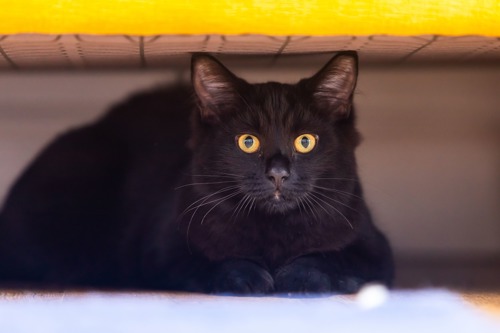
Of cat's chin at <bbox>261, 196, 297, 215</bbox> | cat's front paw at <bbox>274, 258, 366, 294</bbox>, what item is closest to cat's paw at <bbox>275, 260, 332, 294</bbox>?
cat's front paw at <bbox>274, 258, 366, 294</bbox>

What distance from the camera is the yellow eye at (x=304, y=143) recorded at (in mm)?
1660

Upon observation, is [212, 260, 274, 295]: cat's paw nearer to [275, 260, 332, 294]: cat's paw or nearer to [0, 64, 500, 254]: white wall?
[275, 260, 332, 294]: cat's paw

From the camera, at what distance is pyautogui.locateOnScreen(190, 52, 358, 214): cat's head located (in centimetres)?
162

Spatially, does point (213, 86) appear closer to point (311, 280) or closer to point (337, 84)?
point (337, 84)

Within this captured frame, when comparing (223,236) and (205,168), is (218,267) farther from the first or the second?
(205,168)

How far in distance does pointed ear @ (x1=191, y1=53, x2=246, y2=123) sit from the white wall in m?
0.65

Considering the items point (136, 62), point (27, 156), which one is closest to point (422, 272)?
point (136, 62)

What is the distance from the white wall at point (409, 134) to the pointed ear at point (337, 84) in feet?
2.07

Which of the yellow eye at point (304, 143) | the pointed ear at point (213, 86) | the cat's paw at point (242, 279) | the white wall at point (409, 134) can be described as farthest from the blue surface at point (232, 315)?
the white wall at point (409, 134)

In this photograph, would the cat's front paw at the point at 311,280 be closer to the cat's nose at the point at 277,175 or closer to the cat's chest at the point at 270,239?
the cat's chest at the point at 270,239

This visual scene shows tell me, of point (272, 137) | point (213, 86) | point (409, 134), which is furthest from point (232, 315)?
point (409, 134)

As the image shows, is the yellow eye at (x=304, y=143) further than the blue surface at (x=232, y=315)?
Yes

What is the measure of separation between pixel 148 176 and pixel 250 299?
0.76 m

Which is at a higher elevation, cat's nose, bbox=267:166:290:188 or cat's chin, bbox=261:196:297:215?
cat's nose, bbox=267:166:290:188
